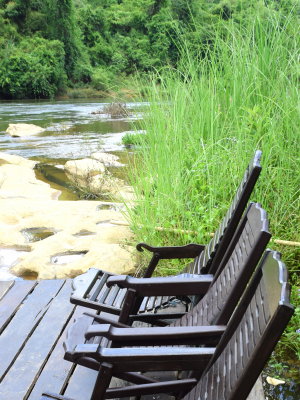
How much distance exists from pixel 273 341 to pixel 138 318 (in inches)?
53.1

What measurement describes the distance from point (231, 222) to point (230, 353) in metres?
0.91

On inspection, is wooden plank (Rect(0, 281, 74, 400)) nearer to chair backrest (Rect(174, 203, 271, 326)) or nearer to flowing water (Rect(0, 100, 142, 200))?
chair backrest (Rect(174, 203, 271, 326))

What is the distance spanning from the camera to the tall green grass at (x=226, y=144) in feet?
11.0

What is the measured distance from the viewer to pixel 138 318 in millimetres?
2277

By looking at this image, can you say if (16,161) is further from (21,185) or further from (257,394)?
(257,394)

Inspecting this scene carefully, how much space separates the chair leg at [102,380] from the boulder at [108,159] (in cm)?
769

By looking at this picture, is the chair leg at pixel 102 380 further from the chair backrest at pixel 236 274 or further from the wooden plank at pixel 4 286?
the wooden plank at pixel 4 286

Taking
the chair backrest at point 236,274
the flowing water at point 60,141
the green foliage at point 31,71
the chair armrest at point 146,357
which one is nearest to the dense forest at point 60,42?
the green foliage at point 31,71

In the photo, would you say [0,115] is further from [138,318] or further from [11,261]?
[138,318]

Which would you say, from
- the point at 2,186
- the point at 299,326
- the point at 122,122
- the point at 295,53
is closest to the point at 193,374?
the point at 299,326

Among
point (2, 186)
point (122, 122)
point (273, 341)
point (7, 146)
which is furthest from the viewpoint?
point (122, 122)

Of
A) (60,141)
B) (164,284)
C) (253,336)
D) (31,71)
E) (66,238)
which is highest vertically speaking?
(253,336)

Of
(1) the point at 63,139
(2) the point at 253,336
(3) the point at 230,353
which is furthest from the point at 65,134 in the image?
(2) the point at 253,336

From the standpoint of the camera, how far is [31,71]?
3008 cm
